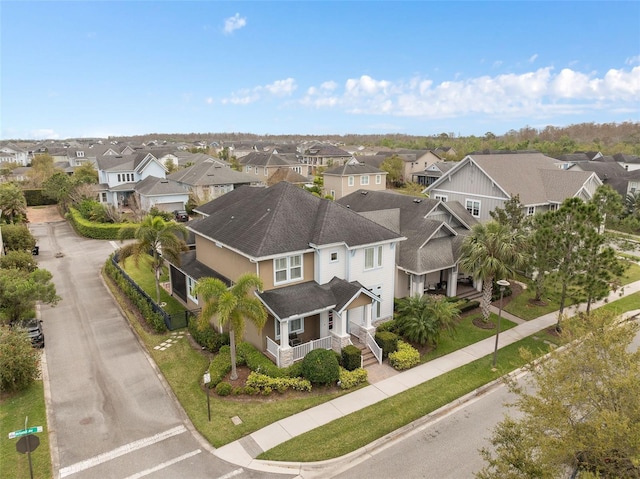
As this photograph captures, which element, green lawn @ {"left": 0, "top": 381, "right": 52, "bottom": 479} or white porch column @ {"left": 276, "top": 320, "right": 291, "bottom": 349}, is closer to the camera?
green lawn @ {"left": 0, "top": 381, "right": 52, "bottom": 479}

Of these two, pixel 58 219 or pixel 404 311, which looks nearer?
pixel 404 311

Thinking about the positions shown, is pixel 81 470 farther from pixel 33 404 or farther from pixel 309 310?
pixel 309 310

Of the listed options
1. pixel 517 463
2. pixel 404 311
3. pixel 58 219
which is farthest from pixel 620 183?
pixel 58 219

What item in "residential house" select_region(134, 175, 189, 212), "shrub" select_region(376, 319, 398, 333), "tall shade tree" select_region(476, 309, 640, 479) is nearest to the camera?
"tall shade tree" select_region(476, 309, 640, 479)

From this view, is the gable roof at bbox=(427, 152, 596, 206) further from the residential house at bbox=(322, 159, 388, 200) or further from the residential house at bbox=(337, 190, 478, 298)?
the residential house at bbox=(322, 159, 388, 200)

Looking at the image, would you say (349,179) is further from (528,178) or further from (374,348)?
(374,348)

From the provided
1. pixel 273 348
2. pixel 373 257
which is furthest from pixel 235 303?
pixel 373 257

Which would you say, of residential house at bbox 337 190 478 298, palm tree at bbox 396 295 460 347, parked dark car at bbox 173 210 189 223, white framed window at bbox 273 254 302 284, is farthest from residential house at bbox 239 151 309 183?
palm tree at bbox 396 295 460 347
